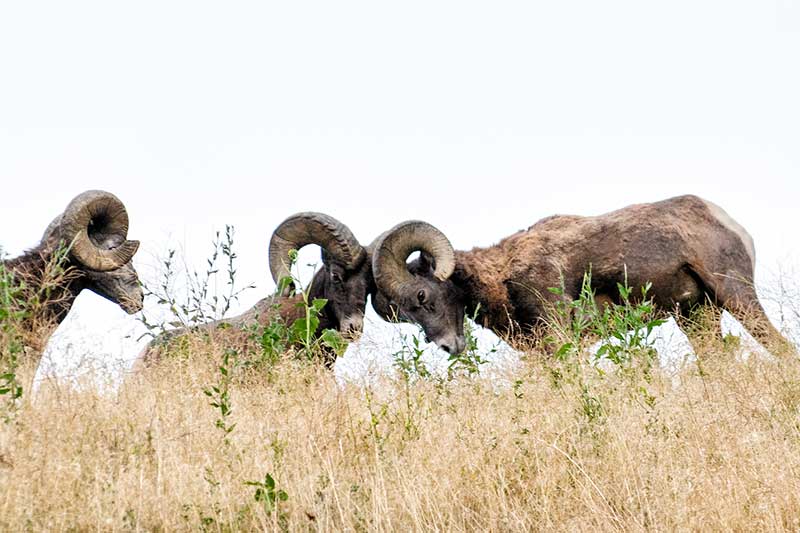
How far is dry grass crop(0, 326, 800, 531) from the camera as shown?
13.3 ft

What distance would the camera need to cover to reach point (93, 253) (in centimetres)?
1062

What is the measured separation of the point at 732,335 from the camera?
8.30 metres

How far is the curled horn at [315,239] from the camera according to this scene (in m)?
11.9

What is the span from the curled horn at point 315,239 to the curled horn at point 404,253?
0.37 m

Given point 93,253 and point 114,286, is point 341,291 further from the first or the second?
point 93,253

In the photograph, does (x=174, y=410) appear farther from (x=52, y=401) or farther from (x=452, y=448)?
(x=452, y=448)

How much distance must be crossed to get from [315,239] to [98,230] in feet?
8.37

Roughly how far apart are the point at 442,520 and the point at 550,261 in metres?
7.05

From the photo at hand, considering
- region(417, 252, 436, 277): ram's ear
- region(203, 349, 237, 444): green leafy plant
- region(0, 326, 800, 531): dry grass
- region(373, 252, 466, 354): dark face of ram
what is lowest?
region(373, 252, 466, 354): dark face of ram

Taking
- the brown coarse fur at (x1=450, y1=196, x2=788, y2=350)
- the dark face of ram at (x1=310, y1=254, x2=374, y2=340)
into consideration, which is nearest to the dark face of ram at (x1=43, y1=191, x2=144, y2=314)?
the dark face of ram at (x1=310, y1=254, x2=374, y2=340)

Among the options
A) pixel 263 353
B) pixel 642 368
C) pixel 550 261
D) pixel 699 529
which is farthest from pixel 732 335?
pixel 699 529

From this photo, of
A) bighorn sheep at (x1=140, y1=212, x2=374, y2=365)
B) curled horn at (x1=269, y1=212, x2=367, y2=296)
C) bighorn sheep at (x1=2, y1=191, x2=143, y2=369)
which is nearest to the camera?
bighorn sheep at (x1=2, y1=191, x2=143, y2=369)

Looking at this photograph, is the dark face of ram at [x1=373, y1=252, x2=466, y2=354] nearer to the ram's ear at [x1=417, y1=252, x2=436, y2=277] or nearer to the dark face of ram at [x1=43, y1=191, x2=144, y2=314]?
the ram's ear at [x1=417, y1=252, x2=436, y2=277]

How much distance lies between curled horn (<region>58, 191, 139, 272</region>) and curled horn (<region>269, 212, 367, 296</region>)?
1.87m
